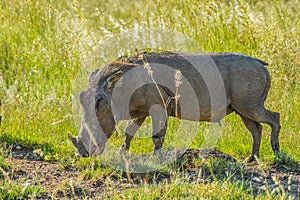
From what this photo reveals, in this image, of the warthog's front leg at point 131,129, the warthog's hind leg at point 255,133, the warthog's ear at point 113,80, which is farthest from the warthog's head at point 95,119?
the warthog's hind leg at point 255,133

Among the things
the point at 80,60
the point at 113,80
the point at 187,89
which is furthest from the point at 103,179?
the point at 80,60

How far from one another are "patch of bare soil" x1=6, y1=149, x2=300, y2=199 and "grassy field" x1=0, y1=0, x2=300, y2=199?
130 millimetres

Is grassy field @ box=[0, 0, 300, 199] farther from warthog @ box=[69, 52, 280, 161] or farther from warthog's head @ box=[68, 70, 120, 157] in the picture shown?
warthog @ box=[69, 52, 280, 161]

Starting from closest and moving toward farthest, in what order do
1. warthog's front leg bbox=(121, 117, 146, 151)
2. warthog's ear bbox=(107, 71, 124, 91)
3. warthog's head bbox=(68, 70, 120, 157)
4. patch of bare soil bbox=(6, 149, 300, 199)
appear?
patch of bare soil bbox=(6, 149, 300, 199), warthog's head bbox=(68, 70, 120, 157), warthog's ear bbox=(107, 71, 124, 91), warthog's front leg bbox=(121, 117, 146, 151)

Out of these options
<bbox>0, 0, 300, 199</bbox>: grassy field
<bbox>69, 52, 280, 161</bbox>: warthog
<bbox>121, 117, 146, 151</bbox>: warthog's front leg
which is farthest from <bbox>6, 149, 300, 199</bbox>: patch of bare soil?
<bbox>121, 117, 146, 151</bbox>: warthog's front leg

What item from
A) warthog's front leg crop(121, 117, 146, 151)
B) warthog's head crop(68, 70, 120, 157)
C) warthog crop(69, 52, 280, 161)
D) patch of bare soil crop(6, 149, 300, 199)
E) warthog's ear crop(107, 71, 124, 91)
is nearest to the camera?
patch of bare soil crop(6, 149, 300, 199)

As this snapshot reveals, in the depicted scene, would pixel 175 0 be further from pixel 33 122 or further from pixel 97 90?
pixel 97 90

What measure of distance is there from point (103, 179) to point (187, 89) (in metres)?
1.28

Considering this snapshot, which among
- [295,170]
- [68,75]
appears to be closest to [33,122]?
[68,75]

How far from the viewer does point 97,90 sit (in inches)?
223

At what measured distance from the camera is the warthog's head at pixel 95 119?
5578mm

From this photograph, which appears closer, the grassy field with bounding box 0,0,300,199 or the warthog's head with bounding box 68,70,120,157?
the warthog's head with bounding box 68,70,120,157

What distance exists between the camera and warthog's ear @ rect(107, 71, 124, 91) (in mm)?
5766

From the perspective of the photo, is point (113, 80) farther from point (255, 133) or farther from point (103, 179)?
point (255, 133)
